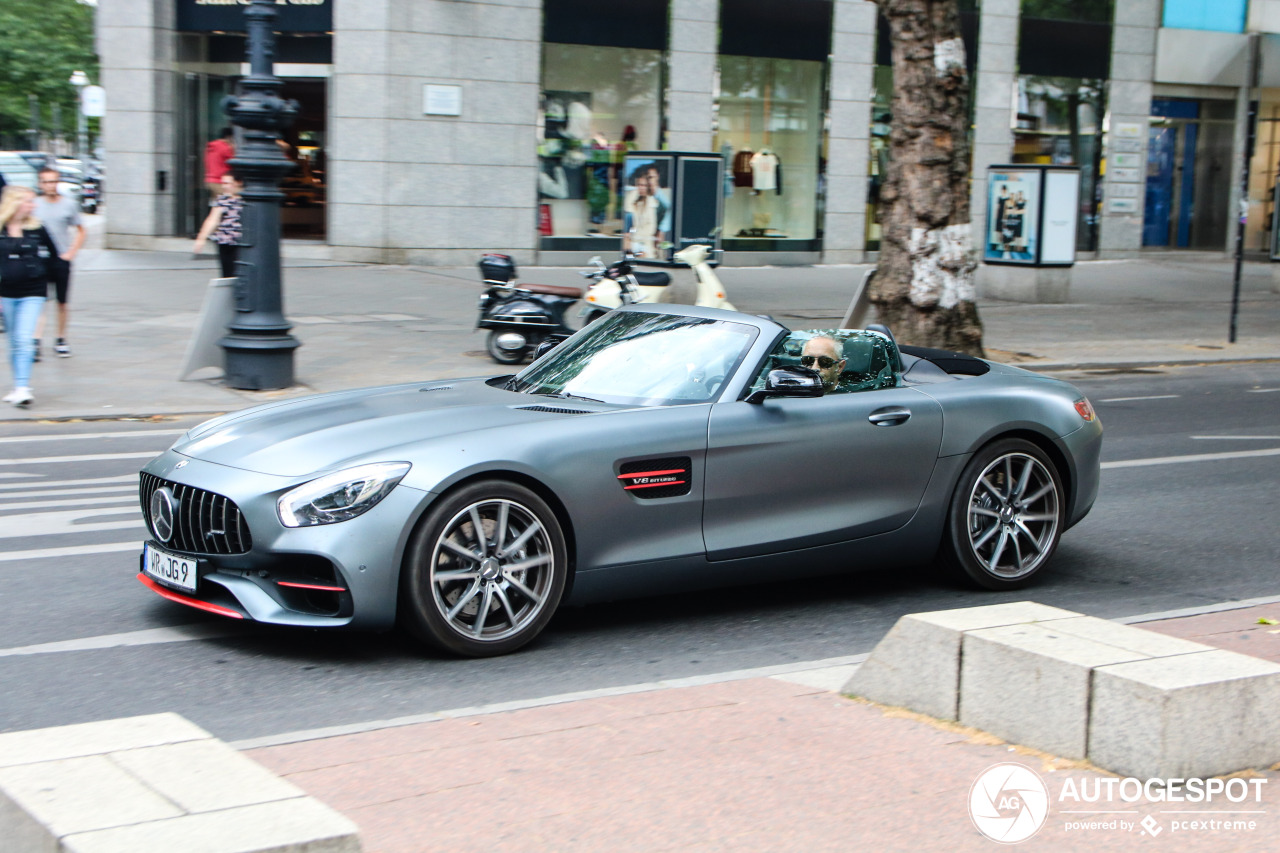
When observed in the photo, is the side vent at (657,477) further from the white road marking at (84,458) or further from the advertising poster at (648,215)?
the advertising poster at (648,215)

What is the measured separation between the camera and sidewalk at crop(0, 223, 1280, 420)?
12945 millimetres

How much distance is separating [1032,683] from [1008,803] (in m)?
0.52

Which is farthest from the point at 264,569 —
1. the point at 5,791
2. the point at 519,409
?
the point at 5,791

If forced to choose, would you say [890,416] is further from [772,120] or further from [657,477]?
[772,120]

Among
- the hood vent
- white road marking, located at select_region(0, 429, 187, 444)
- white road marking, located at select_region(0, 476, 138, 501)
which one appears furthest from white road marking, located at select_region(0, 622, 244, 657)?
white road marking, located at select_region(0, 429, 187, 444)

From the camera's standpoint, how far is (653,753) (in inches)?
171

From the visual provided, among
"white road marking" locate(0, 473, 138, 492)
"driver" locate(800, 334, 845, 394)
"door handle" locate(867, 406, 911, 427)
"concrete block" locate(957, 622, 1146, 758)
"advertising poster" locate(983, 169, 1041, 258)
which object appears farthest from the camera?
"advertising poster" locate(983, 169, 1041, 258)

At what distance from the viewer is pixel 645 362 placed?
6.33 m

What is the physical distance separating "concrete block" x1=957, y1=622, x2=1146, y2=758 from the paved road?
122 cm

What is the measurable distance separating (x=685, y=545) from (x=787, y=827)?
2.18 meters

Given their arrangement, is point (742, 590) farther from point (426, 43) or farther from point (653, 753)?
point (426, 43)

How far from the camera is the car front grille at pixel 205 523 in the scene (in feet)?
17.4

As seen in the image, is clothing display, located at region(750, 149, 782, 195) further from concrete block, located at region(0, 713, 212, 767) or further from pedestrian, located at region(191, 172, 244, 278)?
concrete block, located at region(0, 713, 212, 767)

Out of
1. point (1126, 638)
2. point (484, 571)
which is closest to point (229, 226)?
point (484, 571)
